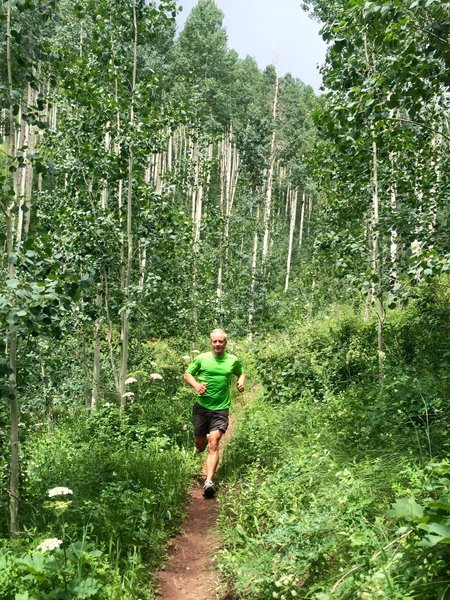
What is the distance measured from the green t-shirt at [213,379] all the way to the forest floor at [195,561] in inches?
45.3

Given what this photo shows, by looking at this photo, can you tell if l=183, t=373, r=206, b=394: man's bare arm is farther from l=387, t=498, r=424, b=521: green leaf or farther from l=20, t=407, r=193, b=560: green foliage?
l=387, t=498, r=424, b=521: green leaf

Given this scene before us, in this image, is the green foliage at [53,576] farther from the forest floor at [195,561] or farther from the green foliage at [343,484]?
the green foliage at [343,484]

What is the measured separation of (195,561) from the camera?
4488 mm

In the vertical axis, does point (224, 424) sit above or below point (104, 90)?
below

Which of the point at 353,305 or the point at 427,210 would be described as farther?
the point at 353,305

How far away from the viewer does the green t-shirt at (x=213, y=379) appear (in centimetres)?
611

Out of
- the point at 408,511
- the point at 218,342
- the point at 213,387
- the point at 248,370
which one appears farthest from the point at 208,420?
the point at 248,370

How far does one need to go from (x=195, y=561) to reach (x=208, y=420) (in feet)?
6.16

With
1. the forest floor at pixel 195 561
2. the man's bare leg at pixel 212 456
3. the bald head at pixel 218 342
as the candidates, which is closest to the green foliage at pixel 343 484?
the forest floor at pixel 195 561

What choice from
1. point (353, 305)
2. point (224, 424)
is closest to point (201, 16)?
point (353, 305)

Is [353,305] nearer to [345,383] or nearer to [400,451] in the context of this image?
[345,383]

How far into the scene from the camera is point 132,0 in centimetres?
730

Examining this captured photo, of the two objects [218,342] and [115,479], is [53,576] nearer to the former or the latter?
[115,479]

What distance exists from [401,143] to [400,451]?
399 cm
